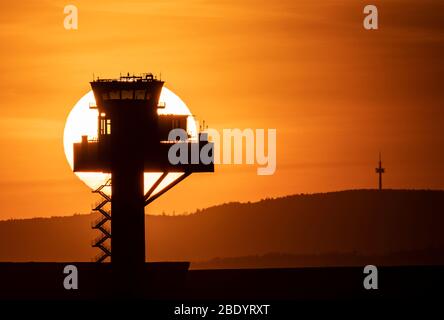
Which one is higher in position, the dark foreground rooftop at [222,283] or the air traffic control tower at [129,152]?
the air traffic control tower at [129,152]

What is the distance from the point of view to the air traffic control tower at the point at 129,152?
8988 centimetres

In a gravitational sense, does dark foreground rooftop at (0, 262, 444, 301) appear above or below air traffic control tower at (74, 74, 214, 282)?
below

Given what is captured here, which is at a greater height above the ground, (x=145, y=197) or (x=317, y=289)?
(x=145, y=197)

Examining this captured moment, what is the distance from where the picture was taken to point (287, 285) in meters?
99.3

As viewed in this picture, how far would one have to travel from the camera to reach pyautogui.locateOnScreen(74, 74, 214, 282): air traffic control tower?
89.9 metres

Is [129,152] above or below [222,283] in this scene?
above

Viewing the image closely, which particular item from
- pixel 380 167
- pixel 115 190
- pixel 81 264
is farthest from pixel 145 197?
pixel 380 167

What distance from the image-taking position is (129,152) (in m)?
91.1

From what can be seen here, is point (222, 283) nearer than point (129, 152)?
No
